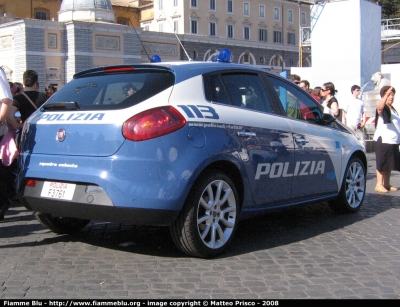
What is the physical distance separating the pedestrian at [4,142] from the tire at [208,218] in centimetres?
200

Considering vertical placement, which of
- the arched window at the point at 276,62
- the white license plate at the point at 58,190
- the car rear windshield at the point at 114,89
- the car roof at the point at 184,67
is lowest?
the white license plate at the point at 58,190

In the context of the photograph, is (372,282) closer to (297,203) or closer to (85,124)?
(297,203)

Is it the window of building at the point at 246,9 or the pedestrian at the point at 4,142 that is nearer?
the pedestrian at the point at 4,142

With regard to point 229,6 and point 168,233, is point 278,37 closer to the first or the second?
point 229,6

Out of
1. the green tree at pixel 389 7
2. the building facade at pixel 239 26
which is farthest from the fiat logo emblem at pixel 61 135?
the green tree at pixel 389 7

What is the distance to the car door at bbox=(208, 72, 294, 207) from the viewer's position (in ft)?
18.0

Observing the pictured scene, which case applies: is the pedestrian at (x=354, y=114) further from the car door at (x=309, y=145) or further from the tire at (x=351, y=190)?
the car door at (x=309, y=145)

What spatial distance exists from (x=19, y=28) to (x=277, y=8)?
4295 cm

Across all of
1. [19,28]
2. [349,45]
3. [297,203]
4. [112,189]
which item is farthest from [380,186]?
[19,28]

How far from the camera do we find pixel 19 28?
5816 centimetres

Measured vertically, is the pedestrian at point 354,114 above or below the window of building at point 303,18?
below

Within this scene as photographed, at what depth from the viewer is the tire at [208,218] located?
499cm

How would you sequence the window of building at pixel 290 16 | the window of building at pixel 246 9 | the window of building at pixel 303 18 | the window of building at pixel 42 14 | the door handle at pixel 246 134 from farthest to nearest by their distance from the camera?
1. the window of building at pixel 303 18
2. the window of building at pixel 290 16
3. the window of building at pixel 246 9
4. the window of building at pixel 42 14
5. the door handle at pixel 246 134

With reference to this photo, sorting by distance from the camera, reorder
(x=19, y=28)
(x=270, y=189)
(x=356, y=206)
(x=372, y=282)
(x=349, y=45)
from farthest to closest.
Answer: (x=19, y=28), (x=349, y=45), (x=356, y=206), (x=270, y=189), (x=372, y=282)
